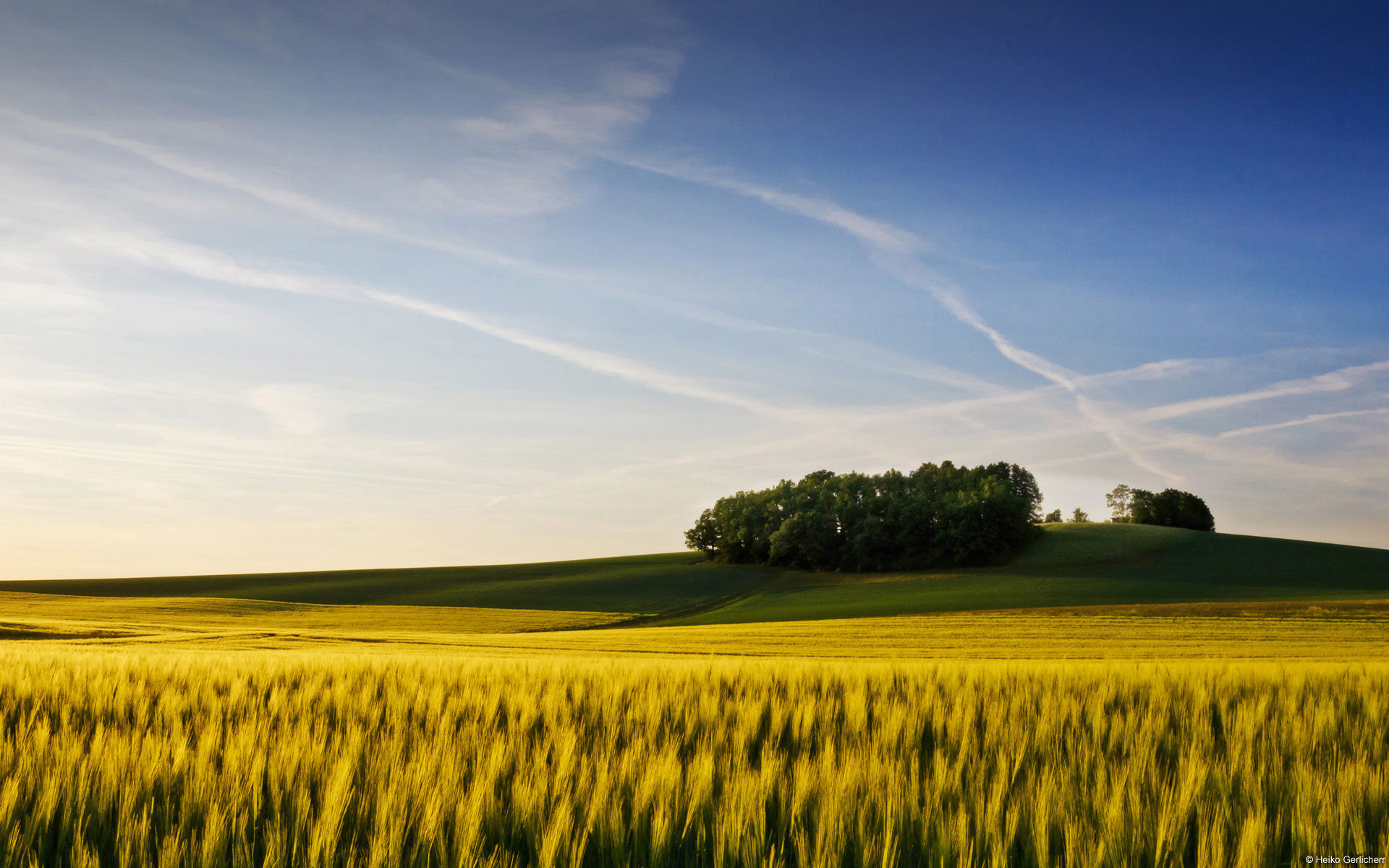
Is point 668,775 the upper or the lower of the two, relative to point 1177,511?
lower

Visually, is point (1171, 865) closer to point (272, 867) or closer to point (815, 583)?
point (272, 867)

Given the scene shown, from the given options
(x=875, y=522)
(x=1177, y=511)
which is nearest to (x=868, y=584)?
(x=875, y=522)

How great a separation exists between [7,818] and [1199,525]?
102 metres

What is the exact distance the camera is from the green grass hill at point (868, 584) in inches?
1581

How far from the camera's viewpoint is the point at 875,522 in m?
59.8

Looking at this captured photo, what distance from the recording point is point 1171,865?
246 centimetres

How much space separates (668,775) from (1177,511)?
100m

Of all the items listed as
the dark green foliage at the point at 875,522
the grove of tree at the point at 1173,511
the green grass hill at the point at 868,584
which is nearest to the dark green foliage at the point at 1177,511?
the grove of tree at the point at 1173,511

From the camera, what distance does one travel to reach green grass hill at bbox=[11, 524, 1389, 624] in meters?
40.2

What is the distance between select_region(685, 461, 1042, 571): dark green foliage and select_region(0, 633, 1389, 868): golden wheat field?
54.8 metres

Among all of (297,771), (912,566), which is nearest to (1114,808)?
(297,771)

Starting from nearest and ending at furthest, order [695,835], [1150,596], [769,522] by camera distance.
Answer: [695,835]
[1150,596]
[769,522]

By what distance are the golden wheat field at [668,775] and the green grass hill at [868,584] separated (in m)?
32.9

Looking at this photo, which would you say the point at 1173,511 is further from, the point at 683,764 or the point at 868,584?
the point at 683,764
